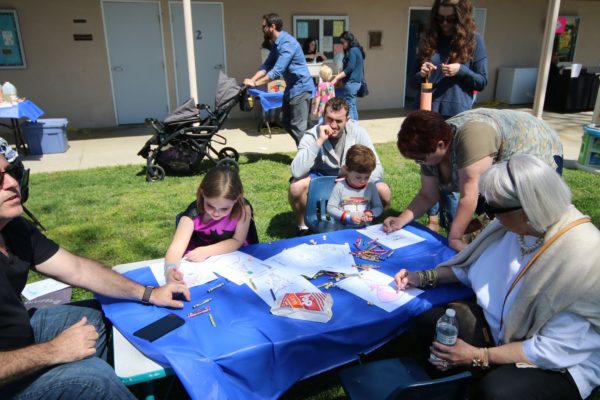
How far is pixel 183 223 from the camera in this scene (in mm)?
2572

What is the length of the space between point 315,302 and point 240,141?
258 inches

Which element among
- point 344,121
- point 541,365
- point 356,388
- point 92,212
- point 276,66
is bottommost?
point 92,212

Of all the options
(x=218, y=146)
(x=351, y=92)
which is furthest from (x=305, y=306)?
(x=218, y=146)

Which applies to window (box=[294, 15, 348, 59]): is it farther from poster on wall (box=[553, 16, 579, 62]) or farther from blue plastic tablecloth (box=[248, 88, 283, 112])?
poster on wall (box=[553, 16, 579, 62])

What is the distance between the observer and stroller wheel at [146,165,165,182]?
5.84 metres

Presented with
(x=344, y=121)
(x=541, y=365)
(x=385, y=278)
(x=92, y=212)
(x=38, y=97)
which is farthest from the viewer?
(x=38, y=97)

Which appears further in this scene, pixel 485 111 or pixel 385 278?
pixel 485 111

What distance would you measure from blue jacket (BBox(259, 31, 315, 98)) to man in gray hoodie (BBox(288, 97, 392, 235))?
239 cm

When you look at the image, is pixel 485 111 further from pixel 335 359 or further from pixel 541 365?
pixel 335 359

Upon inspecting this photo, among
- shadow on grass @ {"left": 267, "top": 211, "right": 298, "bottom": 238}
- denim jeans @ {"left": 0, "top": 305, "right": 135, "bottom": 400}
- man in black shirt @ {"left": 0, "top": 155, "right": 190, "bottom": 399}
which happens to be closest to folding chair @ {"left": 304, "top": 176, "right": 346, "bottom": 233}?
shadow on grass @ {"left": 267, "top": 211, "right": 298, "bottom": 238}

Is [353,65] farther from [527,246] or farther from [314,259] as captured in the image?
[527,246]

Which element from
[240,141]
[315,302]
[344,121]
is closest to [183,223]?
[315,302]

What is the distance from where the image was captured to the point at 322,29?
10.3m

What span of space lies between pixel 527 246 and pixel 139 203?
4.22 m
